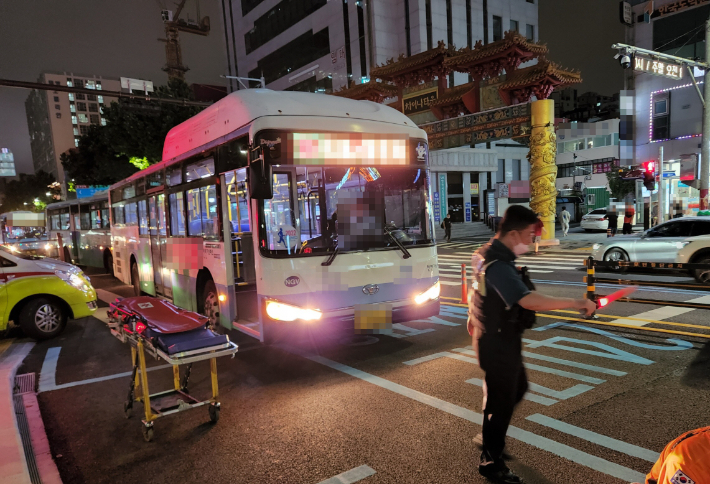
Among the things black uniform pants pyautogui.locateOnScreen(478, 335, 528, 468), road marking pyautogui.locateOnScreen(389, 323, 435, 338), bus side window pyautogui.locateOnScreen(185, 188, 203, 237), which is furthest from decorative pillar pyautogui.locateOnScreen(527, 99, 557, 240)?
black uniform pants pyautogui.locateOnScreen(478, 335, 528, 468)

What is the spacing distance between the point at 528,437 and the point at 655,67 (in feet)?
53.2

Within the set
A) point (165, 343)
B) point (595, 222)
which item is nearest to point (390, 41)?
point (595, 222)

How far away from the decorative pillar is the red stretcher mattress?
64.6 feet

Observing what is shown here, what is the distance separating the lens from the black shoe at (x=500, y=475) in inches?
126

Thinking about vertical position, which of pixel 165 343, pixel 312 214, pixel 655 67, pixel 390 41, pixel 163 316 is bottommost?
pixel 165 343

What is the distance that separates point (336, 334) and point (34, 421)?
3410 mm

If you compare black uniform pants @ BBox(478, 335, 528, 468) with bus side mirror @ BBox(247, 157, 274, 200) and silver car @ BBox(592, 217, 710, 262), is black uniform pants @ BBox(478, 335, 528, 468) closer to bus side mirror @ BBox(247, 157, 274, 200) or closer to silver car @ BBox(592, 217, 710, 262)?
bus side mirror @ BBox(247, 157, 274, 200)

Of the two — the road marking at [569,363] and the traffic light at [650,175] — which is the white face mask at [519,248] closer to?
the road marking at [569,363]

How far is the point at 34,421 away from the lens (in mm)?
4738

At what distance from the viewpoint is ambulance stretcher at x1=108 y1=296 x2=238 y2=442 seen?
13.2 ft

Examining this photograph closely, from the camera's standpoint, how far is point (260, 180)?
5.23 metres

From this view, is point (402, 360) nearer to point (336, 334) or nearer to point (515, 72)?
point (336, 334)

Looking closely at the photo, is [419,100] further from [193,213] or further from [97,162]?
[97,162]

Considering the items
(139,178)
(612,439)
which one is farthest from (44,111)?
(612,439)
